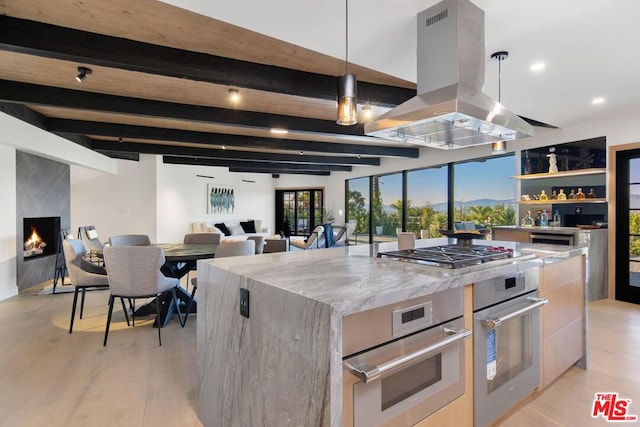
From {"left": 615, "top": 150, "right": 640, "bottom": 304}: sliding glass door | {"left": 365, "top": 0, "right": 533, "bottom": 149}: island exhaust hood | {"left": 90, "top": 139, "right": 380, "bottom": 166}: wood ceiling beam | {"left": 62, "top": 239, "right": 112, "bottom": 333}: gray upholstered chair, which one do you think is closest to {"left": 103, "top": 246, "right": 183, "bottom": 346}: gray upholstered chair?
{"left": 62, "top": 239, "right": 112, "bottom": 333}: gray upholstered chair

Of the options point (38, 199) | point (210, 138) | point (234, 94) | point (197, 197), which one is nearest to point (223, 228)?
point (197, 197)

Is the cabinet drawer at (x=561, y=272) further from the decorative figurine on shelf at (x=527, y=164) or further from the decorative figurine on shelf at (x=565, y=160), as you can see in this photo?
the decorative figurine on shelf at (x=527, y=164)

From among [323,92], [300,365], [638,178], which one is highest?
[323,92]

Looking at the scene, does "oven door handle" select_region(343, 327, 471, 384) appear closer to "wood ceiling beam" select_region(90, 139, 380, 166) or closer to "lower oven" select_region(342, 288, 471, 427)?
"lower oven" select_region(342, 288, 471, 427)

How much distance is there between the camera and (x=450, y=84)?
1.96 m

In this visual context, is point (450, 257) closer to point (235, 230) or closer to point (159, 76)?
point (159, 76)

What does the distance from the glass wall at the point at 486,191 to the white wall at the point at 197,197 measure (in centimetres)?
639

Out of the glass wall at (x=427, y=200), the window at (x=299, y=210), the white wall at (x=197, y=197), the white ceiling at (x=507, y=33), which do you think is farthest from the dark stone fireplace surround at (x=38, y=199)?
the glass wall at (x=427, y=200)

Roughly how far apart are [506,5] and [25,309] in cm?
562

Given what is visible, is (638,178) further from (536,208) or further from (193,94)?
(193,94)

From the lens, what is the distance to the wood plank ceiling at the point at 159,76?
7.59 ft

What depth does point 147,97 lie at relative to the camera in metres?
3.89

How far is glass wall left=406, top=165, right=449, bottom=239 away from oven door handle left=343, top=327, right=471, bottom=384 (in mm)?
6082

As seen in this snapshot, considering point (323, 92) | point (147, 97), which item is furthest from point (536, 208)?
point (147, 97)
